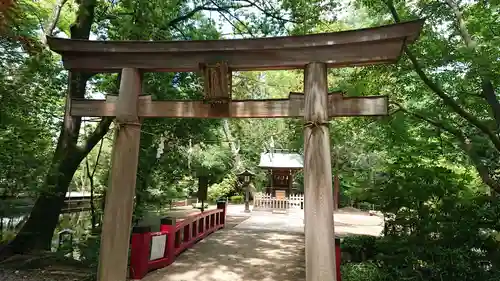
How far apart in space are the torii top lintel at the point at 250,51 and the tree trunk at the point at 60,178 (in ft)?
8.25

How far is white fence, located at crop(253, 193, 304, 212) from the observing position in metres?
20.7

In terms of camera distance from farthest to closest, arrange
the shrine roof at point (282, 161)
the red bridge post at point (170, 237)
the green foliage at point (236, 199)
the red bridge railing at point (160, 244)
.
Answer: the green foliage at point (236, 199)
the shrine roof at point (282, 161)
the red bridge post at point (170, 237)
the red bridge railing at point (160, 244)

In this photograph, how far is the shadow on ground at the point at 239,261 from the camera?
591 centimetres

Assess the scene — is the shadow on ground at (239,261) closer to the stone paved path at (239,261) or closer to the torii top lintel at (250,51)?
the stone paved path at (239,261)

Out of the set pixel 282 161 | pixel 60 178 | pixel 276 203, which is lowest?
pixel 276 203

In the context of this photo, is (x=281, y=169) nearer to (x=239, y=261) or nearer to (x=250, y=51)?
(x=239, y=261)

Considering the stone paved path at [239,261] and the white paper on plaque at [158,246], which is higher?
the white paper on plaque at [158,246]

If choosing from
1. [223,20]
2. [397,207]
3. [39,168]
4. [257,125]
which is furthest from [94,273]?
[257,125]

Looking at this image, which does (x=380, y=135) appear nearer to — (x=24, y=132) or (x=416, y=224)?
(x=416, y=224)

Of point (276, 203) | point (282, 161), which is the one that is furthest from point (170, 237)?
point (282, 161)

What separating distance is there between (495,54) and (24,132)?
950cm

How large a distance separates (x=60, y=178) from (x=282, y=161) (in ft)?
55.0

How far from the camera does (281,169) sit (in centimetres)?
2211

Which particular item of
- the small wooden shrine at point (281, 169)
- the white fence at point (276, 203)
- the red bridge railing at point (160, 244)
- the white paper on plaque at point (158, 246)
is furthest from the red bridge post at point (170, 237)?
the small wooden shrine at point (281, 169)
